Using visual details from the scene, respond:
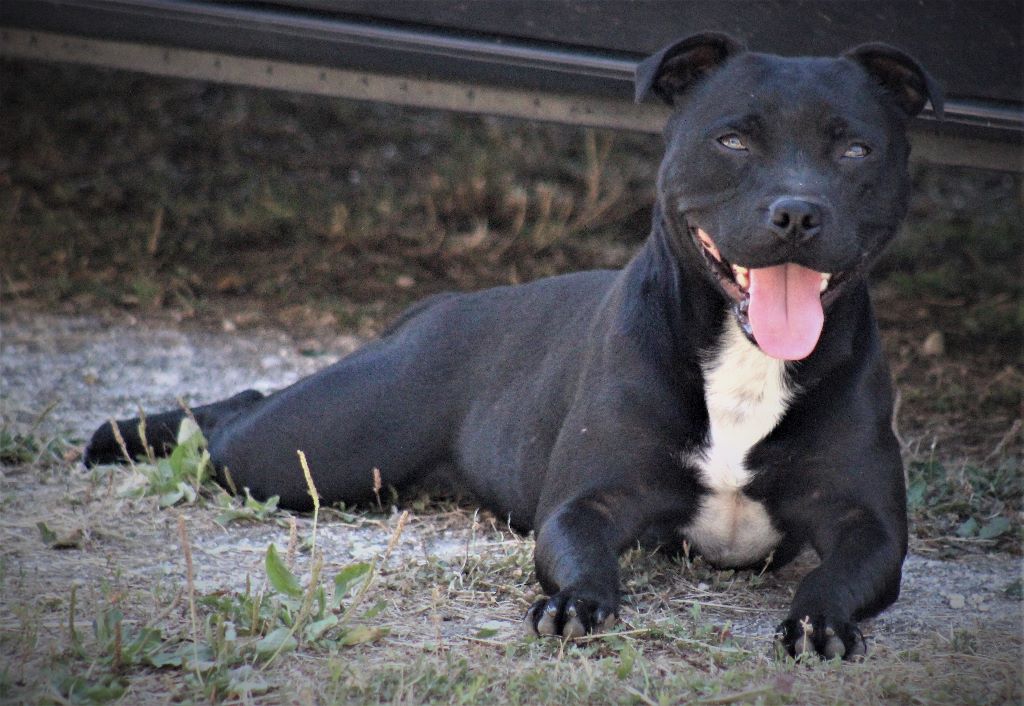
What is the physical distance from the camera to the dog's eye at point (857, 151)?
331cm

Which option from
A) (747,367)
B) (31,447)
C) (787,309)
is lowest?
(31,447)

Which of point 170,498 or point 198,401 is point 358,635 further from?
point 198,401

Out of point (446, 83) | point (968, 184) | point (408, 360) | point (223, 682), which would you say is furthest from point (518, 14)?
point (968, 184)

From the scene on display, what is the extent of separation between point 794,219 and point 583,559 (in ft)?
3.04

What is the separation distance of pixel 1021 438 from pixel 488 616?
287cm

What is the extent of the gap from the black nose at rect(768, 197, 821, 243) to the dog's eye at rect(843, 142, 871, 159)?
0.25 metres

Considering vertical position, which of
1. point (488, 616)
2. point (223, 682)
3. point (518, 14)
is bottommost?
point (488, 616)

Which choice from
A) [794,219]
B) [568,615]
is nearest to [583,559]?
[568,615]

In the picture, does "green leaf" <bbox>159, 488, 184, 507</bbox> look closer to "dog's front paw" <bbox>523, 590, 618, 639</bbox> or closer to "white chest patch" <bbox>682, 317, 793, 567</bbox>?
"dog's front paw" <bbox>523, 590, 618, 639</bbox>

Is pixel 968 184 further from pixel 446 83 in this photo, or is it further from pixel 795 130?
pixel 795 130

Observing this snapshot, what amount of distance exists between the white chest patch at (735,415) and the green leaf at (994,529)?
3.34ft

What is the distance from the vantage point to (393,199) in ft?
25.4

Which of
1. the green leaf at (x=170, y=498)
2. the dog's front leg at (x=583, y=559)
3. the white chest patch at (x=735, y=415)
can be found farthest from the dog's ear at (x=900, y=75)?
the green leaf at (x=170, y=498)

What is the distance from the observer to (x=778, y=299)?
3.32m
